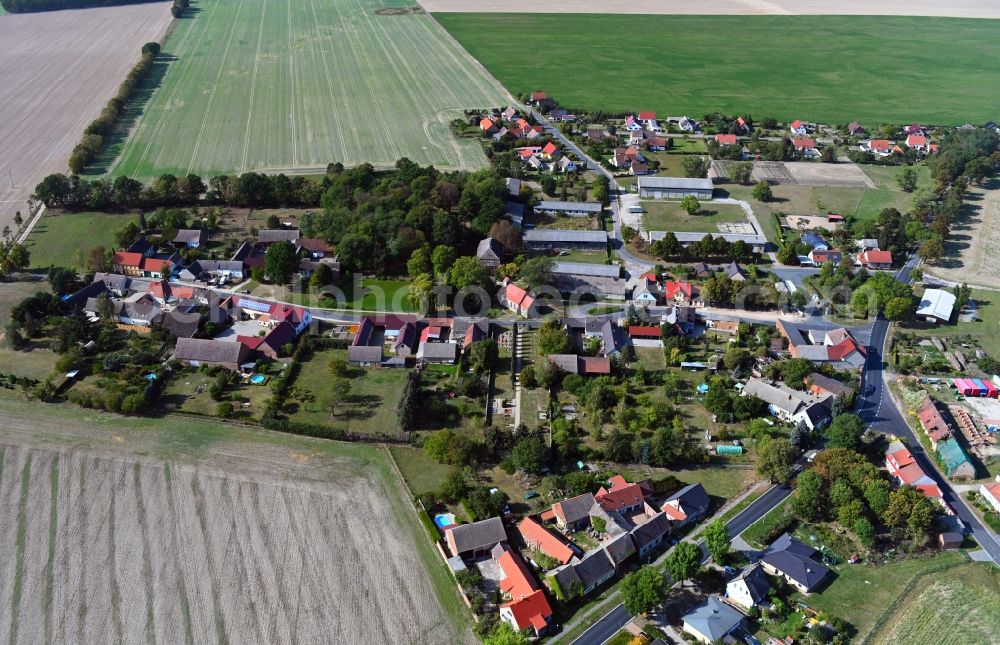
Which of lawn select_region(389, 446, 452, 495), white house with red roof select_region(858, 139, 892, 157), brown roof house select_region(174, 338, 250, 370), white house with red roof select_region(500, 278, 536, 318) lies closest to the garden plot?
white house with red roof select_region(858, 139, 892, 157)

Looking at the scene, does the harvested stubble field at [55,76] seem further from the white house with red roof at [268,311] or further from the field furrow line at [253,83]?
the white house with red roof at [268,311]

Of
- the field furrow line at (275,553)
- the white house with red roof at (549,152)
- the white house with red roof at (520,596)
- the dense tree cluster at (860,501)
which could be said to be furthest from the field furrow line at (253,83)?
the dense tree cluster at (860,501)

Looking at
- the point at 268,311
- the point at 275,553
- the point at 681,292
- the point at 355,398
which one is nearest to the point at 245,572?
the point at 275,553

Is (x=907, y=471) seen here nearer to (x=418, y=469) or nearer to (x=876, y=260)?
(x=418, y=469)

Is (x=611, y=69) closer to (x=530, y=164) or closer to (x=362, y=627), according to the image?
(x=530, y=164)

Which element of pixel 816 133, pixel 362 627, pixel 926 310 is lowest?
pixel 362 627

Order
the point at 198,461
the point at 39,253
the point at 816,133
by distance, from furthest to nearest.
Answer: the point at 816,133 → the point at 39,253 → the point at 198,461

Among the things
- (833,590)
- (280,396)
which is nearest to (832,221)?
(833,590)
